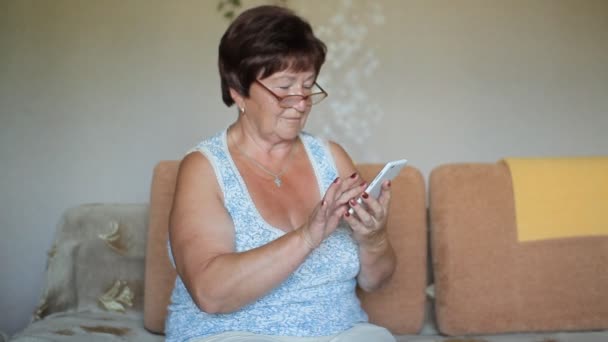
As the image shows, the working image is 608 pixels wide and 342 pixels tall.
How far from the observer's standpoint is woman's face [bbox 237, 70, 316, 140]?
65.9 inches

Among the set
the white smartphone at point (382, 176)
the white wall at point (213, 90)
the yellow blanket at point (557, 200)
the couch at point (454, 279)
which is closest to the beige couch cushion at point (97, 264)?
the couch at point (454, 279)

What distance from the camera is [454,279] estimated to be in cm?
202

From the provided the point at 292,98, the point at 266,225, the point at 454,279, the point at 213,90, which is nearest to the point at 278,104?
the point at 292,98

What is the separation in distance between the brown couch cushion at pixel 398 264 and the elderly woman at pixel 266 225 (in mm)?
209

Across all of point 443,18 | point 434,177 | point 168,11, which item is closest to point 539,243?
point 434,177

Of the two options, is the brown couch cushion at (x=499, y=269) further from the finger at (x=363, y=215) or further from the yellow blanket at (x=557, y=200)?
the finger at (x=363, y=215)

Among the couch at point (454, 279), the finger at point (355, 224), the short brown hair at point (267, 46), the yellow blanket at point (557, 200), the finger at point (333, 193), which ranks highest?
the short brown hair at point (267, 46)

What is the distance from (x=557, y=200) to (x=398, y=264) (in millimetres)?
509

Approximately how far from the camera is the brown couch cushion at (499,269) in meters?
2.02

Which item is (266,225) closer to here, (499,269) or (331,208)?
(331,208)

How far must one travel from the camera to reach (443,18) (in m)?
2.72

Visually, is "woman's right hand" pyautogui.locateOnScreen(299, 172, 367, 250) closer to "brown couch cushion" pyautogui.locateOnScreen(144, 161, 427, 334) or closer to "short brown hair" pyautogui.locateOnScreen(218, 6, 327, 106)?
"short brown hair" pyautogui.locateOnScreen(218, 6, 327, 106)

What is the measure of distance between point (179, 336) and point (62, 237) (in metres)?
0.70

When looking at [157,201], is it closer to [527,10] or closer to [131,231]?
[131,231]
